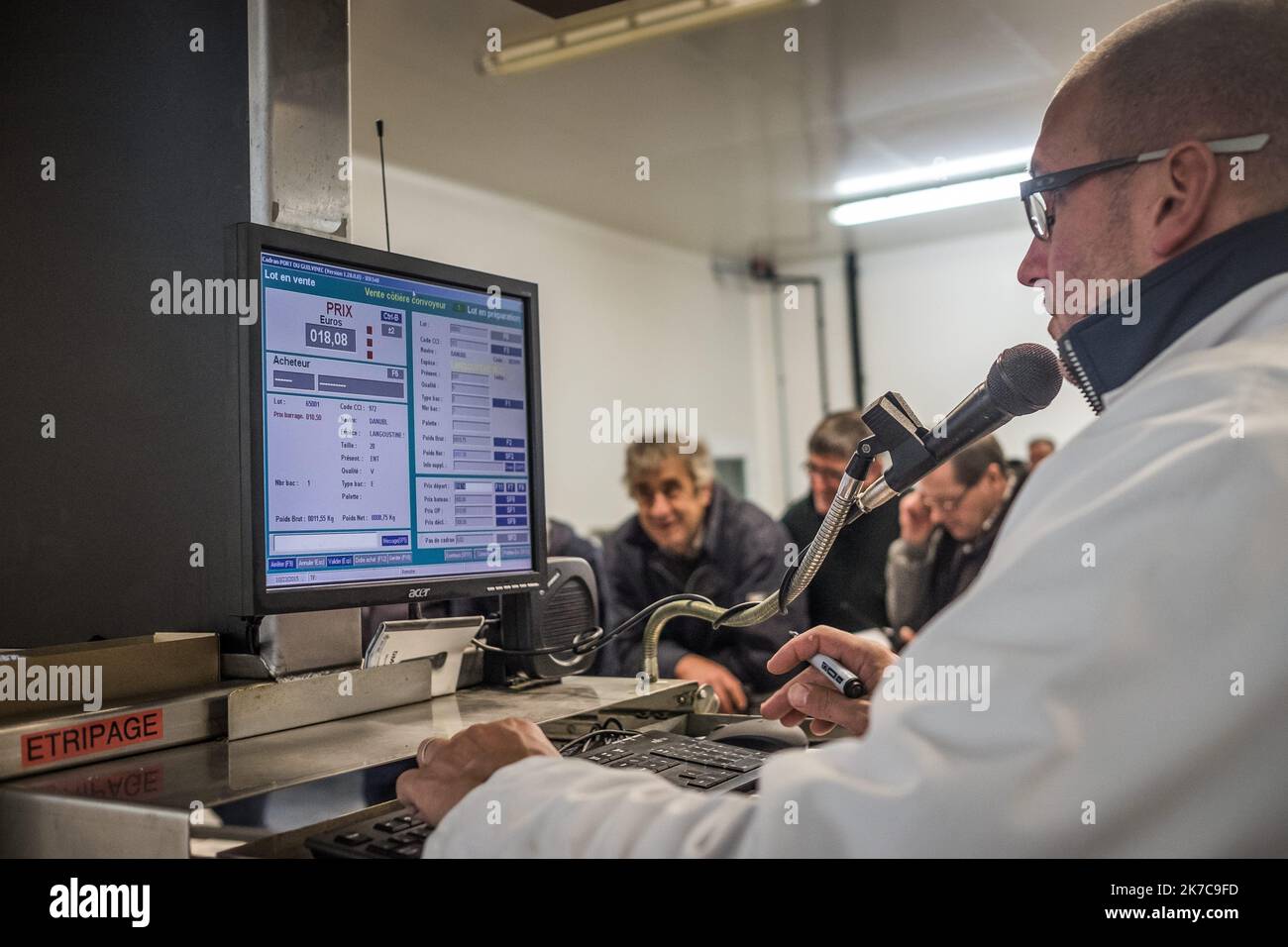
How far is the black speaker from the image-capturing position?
1.50 meters

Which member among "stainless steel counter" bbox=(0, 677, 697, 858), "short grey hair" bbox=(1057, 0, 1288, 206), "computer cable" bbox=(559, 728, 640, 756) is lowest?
"computer cable" bbox=(559, 728, 640, 756)

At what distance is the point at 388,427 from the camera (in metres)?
1.24

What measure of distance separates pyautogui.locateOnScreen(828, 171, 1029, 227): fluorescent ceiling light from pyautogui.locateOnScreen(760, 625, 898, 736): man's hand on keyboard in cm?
568

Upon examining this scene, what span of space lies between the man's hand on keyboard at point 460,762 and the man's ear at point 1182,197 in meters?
0.62

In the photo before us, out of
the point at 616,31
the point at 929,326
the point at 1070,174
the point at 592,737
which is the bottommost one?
the point at 592,737

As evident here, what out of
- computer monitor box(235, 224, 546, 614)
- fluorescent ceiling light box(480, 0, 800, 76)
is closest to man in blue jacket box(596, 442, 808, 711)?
fluorescent ceiling light box(480, 0, 800, 76)

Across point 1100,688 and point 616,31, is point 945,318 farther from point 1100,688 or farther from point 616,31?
point 1100,688

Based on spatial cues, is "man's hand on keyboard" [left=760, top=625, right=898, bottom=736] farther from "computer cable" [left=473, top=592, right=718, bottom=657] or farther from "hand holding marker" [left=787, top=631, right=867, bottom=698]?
"computer cable" [left=473, top=592, right=718, bottom=657]

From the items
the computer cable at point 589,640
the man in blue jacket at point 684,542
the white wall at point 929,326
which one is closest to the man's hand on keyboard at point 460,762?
the computer cable at point 589,640

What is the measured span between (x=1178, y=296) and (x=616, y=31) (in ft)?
11.0

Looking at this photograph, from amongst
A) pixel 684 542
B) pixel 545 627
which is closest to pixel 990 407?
pixel 545 627

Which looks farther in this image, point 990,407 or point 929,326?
point 929,326
